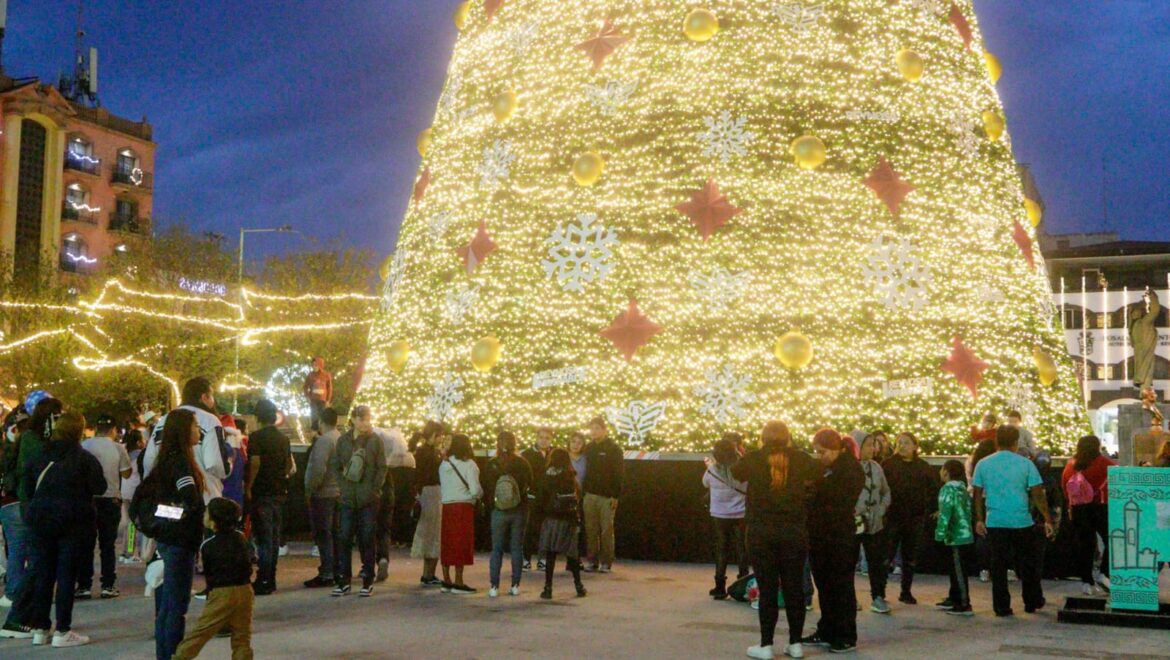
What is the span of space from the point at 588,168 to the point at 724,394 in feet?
10.5

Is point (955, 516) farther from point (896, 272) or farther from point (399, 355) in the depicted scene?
point (399, 355)

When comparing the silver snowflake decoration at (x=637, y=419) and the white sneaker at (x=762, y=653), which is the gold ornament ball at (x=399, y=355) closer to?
the silver snowflake decoration at (x=637, y=419)

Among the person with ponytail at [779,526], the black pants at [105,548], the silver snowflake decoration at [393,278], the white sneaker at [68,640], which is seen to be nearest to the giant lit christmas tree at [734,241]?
the silver snowflake decoration at [393,278]

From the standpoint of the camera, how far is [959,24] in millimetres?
14672

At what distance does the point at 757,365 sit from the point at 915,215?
2682 mm

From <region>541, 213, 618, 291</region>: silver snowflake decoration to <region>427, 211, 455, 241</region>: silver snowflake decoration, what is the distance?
66.2 inches

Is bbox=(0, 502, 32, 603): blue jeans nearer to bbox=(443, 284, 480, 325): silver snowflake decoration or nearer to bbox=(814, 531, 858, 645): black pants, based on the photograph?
bbox=(814, 531, 858, 645): black pants

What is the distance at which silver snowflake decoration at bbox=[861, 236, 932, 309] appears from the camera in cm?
1299

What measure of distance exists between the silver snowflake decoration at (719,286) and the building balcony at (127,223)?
52062mm

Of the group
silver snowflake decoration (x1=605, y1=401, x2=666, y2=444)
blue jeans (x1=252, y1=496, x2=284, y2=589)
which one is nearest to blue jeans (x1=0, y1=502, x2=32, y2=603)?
blue jeans (x1=252, y1=496, x2=284, y2=589)

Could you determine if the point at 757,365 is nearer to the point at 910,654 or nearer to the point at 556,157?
the point at 556,157

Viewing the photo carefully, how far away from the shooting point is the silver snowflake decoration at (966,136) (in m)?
13.9

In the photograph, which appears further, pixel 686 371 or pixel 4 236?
pixel 4 236

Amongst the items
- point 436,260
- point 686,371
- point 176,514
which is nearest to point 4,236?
point 436,260
